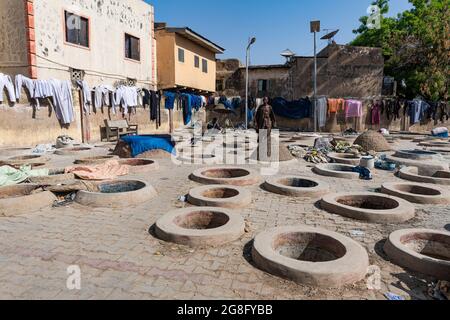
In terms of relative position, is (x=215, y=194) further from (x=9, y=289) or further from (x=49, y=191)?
(x=9, y=289)

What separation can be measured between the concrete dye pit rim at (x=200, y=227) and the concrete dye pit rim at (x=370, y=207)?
1928mm

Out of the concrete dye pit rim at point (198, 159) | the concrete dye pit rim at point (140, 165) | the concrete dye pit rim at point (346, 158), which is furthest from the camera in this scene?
the concrete dye pit rim at point (198, 159)

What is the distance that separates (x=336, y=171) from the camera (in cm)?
938

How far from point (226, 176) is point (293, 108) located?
1897 cm

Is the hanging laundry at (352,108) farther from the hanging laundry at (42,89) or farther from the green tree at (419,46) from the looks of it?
the hanging laundry at (42,89)

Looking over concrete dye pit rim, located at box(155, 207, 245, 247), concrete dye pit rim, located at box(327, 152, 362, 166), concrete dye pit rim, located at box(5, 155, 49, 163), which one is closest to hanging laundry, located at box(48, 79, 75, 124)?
concrete dye pit rim, located at box(5, 155, 49, 163)

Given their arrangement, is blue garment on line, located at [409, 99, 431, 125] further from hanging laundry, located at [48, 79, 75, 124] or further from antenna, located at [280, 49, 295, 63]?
hanging laundry, located at [48, 79, 75, 124]

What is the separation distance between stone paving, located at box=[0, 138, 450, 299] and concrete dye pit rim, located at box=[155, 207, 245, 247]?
12cm

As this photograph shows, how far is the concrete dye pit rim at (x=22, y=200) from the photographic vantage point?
5820 millimetres

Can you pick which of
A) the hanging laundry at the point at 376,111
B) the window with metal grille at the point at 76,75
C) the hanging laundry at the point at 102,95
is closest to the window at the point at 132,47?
the hanging laundry at the point at 102,95

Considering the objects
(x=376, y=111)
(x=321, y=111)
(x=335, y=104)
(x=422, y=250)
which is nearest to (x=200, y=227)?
(x=422, y=250)

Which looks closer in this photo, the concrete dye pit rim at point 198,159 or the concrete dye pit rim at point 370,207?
the concrete dye pit rim at point 370,207

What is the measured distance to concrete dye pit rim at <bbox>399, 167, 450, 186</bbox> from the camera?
820cm
